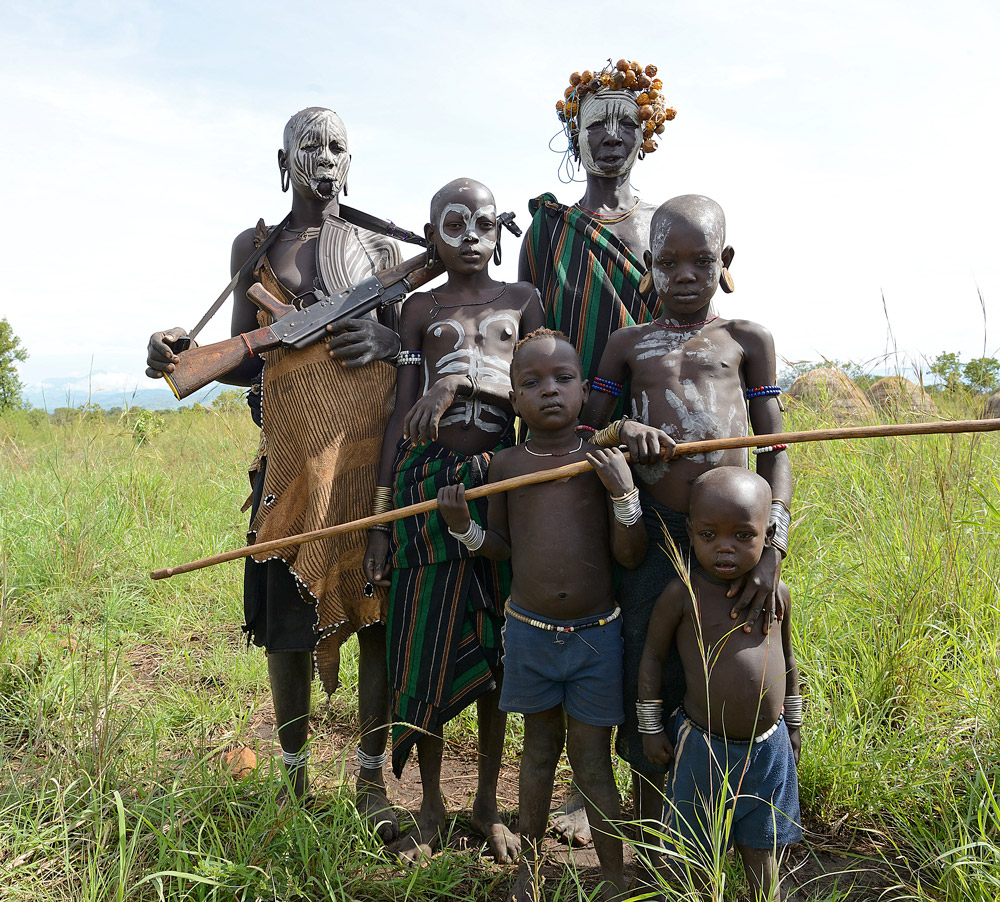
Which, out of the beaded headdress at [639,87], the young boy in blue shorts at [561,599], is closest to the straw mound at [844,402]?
the beaded headdress at [639,87]

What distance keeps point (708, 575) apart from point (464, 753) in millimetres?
1815

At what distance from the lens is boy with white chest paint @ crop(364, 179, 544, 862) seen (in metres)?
2.53

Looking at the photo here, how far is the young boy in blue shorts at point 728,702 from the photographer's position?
1.98m

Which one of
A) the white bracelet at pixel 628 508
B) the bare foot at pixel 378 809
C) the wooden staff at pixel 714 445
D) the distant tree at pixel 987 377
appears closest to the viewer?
the wooden staff at pixel 714 445

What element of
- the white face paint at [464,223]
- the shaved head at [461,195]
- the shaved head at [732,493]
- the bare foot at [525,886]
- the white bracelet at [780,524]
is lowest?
the bare foot at [525,886]

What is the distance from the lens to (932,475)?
380cm

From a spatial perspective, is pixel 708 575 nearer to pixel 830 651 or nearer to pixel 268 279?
pixel 830 651

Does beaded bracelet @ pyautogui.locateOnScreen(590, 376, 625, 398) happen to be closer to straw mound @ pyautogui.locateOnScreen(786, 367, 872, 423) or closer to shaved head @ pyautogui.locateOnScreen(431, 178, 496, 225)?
shaved head @ pyautogui.locateOnScreen(431, 178, 496, 225)

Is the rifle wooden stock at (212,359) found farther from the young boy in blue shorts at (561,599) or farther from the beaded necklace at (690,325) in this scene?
the beaded necklace at (690,325)

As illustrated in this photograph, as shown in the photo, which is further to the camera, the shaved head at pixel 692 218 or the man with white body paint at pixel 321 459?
the man with white body paint at pixel 321 459

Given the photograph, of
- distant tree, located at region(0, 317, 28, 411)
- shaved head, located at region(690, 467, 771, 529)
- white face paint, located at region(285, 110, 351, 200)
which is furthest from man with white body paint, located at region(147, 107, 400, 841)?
distant tree, located at region(0, 317, 28, 411)

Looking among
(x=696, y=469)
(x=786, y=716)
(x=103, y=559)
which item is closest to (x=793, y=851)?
(x=786, y=716)

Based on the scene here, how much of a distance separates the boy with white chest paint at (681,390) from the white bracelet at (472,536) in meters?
0.43

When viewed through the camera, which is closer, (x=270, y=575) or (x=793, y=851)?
(x=793, y=851)
